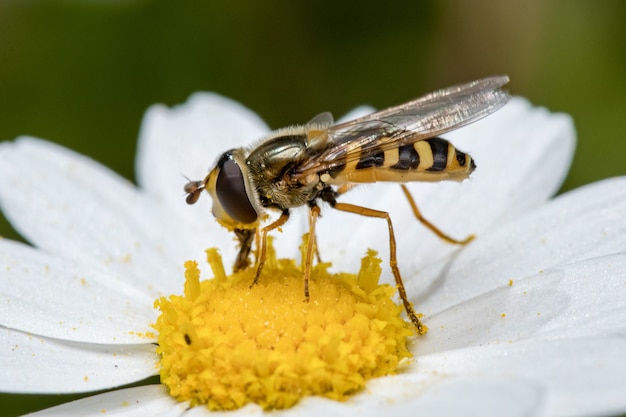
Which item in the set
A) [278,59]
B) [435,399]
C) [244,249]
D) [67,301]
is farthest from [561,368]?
[278,59]

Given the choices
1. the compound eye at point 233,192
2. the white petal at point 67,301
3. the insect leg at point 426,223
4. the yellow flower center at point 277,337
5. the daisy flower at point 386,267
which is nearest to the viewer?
the daisy flower at point 386,267

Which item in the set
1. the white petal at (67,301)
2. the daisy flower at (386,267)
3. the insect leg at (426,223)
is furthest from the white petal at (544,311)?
the white petal at (67,301)

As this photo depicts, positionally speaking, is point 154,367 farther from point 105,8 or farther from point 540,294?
point 105,8

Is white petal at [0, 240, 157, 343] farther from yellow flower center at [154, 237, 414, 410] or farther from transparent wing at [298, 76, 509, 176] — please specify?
transparent wing at [298, 76, 509, 176]

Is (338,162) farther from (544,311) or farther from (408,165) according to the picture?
(544,311)

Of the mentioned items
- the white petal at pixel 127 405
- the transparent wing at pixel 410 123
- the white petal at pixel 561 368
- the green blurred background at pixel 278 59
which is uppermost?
the green blurred background at pixel 278 59

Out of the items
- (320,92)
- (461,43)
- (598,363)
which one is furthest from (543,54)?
(598,363)

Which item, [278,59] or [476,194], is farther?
[278,59]

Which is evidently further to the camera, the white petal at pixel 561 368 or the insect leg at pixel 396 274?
the insect leg at pixel 396 274

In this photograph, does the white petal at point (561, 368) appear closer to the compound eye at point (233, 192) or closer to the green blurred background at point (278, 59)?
the compound eye at point (233, 192)
